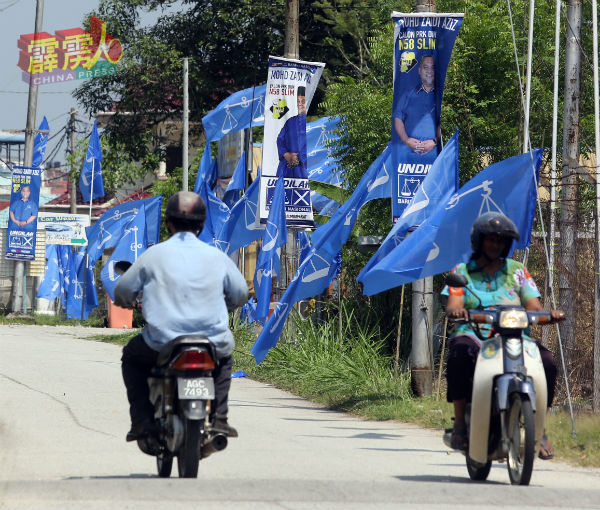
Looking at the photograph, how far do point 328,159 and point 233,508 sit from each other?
585 inches

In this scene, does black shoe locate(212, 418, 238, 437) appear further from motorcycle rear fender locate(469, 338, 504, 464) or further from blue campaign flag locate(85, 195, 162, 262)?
blue campaign flag locate(85, 195, 162, 262)

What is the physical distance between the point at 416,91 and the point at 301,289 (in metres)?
3.07

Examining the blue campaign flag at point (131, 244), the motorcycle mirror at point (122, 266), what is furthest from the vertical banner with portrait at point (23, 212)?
the motorcycle mirror at point (122, 266)

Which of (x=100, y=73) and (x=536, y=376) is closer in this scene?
(x=536, y=376)

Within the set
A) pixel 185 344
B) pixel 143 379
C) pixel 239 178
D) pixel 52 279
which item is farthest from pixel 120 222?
pixel 185 344

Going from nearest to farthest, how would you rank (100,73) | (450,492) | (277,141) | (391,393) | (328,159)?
(450,492), (391,393), (277,141), (328,159), (100,73)

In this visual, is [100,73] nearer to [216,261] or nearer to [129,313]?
[129,313]

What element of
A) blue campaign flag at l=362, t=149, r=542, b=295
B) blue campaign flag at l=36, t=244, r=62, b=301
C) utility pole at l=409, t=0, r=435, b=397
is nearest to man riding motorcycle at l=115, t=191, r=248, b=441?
blue campaign flag at l=362, t=149, r=542, b=295

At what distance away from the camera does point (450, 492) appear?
6289mm

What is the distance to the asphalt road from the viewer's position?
6027 millimetres

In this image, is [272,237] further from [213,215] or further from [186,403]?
[186,403]

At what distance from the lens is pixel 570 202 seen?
1176 centimetres

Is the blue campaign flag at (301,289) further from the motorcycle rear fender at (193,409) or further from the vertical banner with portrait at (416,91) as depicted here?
the motorcycle rear fender at (193,409)

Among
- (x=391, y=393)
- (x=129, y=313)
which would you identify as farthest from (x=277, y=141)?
(x=129, y=313)
